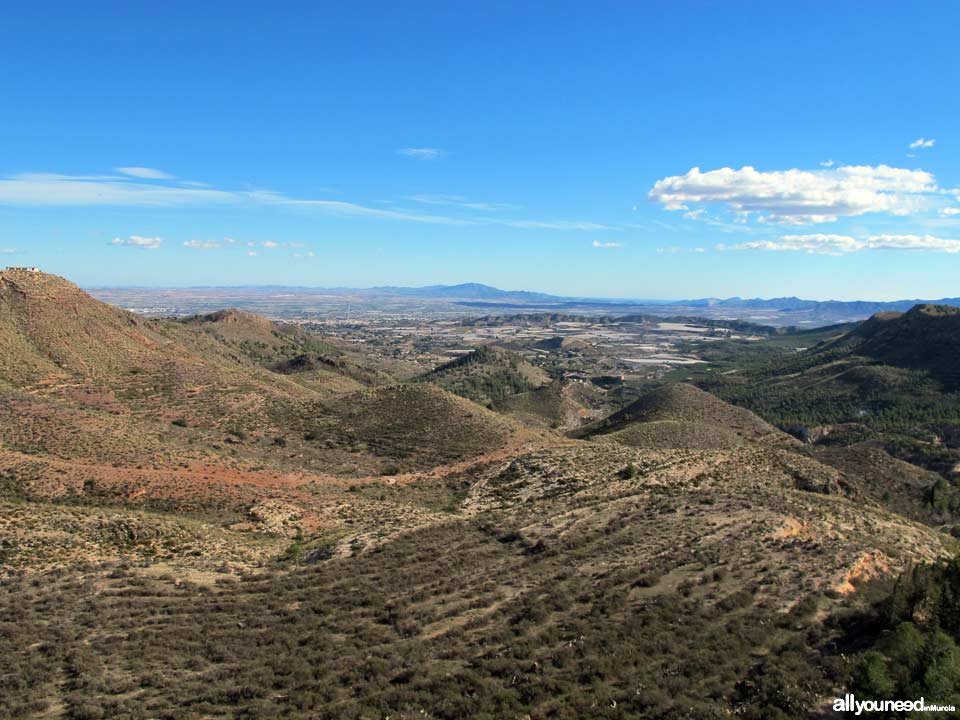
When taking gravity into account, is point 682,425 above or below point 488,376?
above

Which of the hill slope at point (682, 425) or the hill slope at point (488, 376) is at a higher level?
the hill slope at point (682, 425)

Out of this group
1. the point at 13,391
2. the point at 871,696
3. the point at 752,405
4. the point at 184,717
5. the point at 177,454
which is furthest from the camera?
the point at 752,405

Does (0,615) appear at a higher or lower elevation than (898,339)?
lower

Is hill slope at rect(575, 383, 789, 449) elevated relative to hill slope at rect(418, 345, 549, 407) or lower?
elevated

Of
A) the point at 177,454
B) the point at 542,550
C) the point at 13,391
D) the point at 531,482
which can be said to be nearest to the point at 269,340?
the point at 13,391

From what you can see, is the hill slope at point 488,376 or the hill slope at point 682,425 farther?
the hill slope at point 488,376

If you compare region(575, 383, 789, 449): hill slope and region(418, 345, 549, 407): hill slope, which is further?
region(418, 345, 549, 407): hill slope

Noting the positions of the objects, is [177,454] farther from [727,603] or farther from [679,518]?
[727,603]

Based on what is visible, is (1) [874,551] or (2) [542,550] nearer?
(1) [874,551]

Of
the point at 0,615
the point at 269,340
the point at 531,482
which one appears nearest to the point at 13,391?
the point at 0,615

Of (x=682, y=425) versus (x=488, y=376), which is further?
(x=488, y=376)

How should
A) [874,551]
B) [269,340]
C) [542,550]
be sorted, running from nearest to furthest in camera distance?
[874,551] < [542,550] < [269,340]
